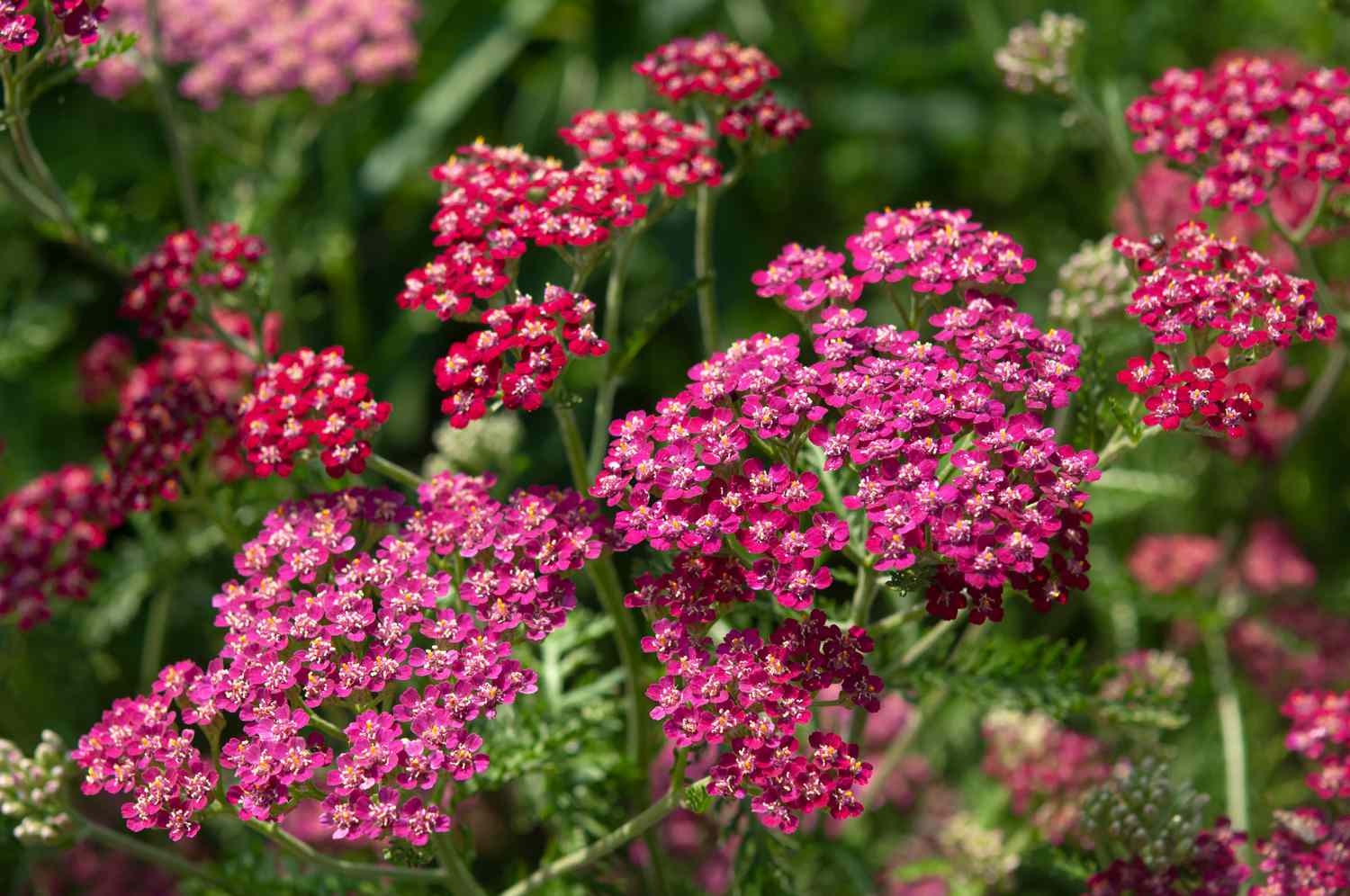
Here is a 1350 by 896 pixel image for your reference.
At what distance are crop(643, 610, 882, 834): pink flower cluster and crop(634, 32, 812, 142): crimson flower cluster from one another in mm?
1195

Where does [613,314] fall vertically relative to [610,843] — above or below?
above

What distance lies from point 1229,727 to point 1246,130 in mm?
1591

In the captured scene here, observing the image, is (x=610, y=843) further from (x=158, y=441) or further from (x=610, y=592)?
(x=158, y=441)

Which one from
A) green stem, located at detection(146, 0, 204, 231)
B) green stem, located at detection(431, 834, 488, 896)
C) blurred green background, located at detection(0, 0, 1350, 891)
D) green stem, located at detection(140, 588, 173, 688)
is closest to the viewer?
green stem, located at detection(431, 834, 488, 896)

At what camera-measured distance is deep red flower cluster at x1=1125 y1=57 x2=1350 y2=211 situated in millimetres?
2771

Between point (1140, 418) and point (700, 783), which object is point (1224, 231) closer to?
point (1140, 418)

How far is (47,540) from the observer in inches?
120

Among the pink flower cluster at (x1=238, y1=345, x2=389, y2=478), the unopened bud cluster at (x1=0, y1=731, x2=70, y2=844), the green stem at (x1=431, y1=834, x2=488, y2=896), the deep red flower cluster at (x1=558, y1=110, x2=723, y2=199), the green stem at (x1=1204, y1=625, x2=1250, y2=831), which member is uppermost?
the deep red flower cluster at (x1=558, y1=110, x2=723, y2=199)

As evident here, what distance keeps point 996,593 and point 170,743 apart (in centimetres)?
137

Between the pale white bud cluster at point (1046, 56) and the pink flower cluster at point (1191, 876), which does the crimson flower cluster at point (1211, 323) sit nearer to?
the pink flower cluster at point (1191, 876)

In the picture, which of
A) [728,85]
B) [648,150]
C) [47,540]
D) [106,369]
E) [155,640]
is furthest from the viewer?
[106,369]

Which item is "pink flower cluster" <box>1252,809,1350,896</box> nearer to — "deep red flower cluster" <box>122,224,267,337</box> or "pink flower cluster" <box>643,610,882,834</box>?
"pink flower cluster" <box>643,610,882,834</box>

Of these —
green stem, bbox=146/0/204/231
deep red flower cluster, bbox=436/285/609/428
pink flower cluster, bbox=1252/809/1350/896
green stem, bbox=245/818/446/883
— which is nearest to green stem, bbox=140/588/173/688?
green stem, bbox=146/0/204/231

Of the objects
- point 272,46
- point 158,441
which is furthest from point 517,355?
point 272,46
